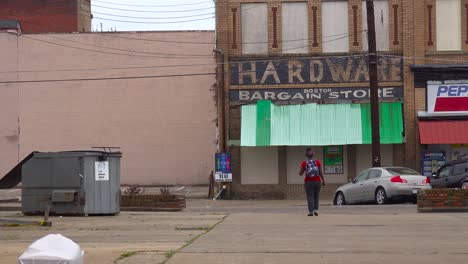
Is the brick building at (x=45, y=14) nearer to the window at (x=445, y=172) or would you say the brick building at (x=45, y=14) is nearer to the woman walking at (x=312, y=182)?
the window at (x=445, y=172)

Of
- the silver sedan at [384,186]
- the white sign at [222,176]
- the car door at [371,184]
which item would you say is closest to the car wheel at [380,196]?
the silver sedan at [384,186]

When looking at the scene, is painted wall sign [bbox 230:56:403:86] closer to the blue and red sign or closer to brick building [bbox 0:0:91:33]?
the blue and red sign

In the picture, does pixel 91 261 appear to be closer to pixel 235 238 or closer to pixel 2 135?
pixel 235 238

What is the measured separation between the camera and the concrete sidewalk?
10.4 m

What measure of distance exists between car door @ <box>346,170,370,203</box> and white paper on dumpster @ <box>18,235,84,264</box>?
20.9 meters

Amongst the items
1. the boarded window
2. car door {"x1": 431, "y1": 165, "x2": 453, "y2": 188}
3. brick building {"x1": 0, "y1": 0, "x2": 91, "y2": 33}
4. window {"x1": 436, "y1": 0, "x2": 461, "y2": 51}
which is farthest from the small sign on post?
brick building {"x1": 0, "y1": 0, "x2": 91, "y2": 33}

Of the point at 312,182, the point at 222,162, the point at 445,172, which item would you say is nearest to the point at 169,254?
the point at 312,182

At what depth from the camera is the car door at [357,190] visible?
26.4 metres

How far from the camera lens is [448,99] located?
109ft

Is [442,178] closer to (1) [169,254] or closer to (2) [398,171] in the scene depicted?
(2) [398,171]

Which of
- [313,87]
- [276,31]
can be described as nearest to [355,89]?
[313,87]

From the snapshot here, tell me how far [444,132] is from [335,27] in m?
6.66

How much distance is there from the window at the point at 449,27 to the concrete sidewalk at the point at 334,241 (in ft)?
59.0

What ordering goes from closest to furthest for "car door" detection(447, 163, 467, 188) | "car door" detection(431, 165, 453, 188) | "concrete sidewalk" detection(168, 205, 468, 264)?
1. "concrete sidewalk" detection(168, 205, 468, 264)
2. "car door" detection(447, 163, 467, 188)
3. "car door" detection(431, 165, 453, 188)
